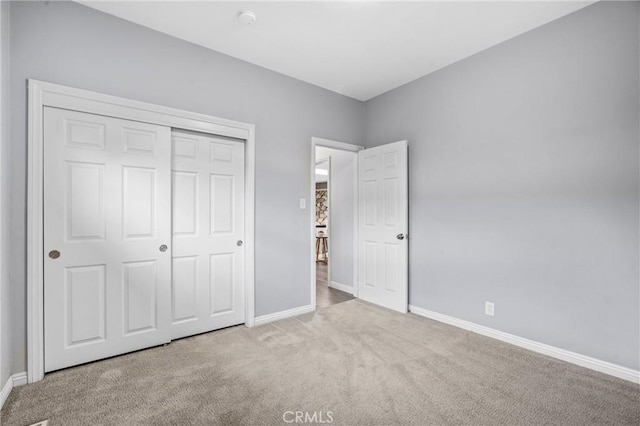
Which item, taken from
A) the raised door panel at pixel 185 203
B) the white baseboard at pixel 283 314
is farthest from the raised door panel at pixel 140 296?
the white baseboard at pixel 283 314

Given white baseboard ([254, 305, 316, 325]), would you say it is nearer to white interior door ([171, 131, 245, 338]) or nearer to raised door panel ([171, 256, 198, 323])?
white interior door ([171, 131, 245, 338])

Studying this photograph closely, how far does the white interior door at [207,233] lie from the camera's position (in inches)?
110

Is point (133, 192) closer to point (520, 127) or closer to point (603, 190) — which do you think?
point (520, 127)

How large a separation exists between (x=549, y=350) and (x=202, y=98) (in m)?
3.70

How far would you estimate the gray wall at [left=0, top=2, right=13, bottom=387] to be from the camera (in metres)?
1.89

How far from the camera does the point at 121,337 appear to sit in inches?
96.8

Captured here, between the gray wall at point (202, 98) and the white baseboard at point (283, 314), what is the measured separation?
0.17 feet

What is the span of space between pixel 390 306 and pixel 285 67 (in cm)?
297

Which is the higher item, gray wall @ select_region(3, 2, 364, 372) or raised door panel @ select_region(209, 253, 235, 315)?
gray wall @ select_region(3, 2, 364, 372)

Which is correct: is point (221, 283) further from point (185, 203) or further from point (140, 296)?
point (185, 203)

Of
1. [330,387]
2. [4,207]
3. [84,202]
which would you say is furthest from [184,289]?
[330,387]

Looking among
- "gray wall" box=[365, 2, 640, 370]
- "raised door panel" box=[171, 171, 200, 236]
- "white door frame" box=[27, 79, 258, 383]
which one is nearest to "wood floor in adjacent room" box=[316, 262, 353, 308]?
"gray wall" box=[365, 2, 640, 370]

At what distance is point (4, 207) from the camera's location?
6.33 ft

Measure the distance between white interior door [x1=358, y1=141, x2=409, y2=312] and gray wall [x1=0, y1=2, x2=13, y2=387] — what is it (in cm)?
332
